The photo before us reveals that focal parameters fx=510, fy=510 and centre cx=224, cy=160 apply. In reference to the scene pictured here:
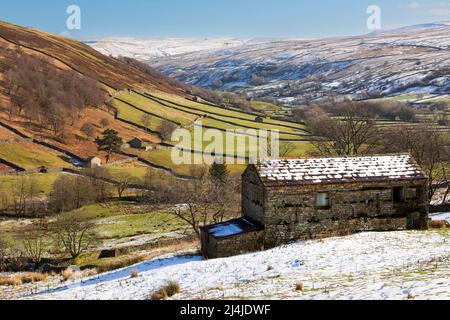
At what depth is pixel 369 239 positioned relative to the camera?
26484mm

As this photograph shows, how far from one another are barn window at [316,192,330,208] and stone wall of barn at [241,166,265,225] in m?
3.32

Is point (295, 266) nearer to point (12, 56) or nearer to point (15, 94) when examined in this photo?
point (15, 94)

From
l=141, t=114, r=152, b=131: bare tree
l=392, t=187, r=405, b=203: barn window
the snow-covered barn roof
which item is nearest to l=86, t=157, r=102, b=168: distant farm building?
l=141, t=114, r=152, b=131: bare tree

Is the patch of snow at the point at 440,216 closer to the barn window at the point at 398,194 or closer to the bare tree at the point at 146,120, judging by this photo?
the barn window at the point at 398,194

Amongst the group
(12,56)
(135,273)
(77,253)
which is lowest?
(77,253)

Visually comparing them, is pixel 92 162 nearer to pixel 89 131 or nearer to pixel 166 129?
pixel 89 131

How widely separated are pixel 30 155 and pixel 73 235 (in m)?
57.9

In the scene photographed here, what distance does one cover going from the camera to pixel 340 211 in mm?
30359

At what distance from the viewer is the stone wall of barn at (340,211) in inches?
1170

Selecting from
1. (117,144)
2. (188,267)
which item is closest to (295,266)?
(188,267)

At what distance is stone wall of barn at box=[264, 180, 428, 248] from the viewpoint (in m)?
29.7

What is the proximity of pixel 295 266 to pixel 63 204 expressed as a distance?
64.6 meters

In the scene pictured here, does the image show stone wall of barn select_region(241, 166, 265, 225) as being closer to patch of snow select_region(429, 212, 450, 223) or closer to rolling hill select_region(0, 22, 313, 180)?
patch of snow select_region(429, 212, 450, 223)

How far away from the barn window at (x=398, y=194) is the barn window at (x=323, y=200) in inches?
175
